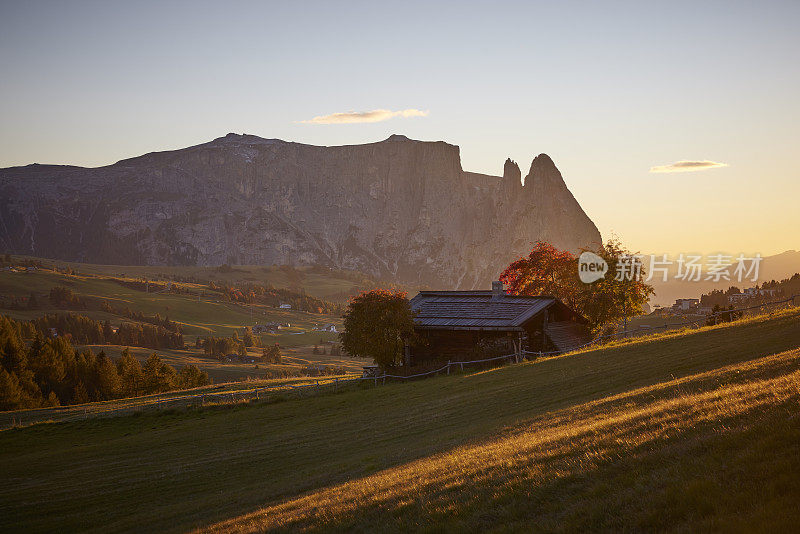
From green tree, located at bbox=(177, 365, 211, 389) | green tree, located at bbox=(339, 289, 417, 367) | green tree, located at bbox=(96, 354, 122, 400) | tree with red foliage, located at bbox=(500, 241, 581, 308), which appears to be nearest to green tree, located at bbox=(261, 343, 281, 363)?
green tree, located at bbox=(177, 365, 211, 389)

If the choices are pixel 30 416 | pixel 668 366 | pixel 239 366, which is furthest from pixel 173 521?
pixel 239 366

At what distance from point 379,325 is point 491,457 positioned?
30.5 meters

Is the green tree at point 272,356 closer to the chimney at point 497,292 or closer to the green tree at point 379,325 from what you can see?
the chimney at point 497,292

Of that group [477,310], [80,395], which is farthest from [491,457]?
[80,395]

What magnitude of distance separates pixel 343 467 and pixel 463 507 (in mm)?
8390

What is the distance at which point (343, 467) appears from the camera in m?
16.3

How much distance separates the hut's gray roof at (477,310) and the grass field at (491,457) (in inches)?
356

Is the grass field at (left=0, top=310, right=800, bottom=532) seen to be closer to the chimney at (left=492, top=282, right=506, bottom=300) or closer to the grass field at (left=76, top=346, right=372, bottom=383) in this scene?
the chimney at (left=492, top=282, right=506, bottom=300)

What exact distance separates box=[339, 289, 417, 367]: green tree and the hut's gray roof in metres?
2.32

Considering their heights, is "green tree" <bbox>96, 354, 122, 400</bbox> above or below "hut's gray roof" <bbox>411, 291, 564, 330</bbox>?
below

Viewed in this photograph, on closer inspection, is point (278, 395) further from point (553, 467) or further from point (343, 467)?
point (553, 467)

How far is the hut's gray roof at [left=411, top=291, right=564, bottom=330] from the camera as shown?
42219mm

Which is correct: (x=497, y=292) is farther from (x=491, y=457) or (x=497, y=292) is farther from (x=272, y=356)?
(x=272, y=356)

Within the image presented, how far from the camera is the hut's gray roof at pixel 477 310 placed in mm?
42219
